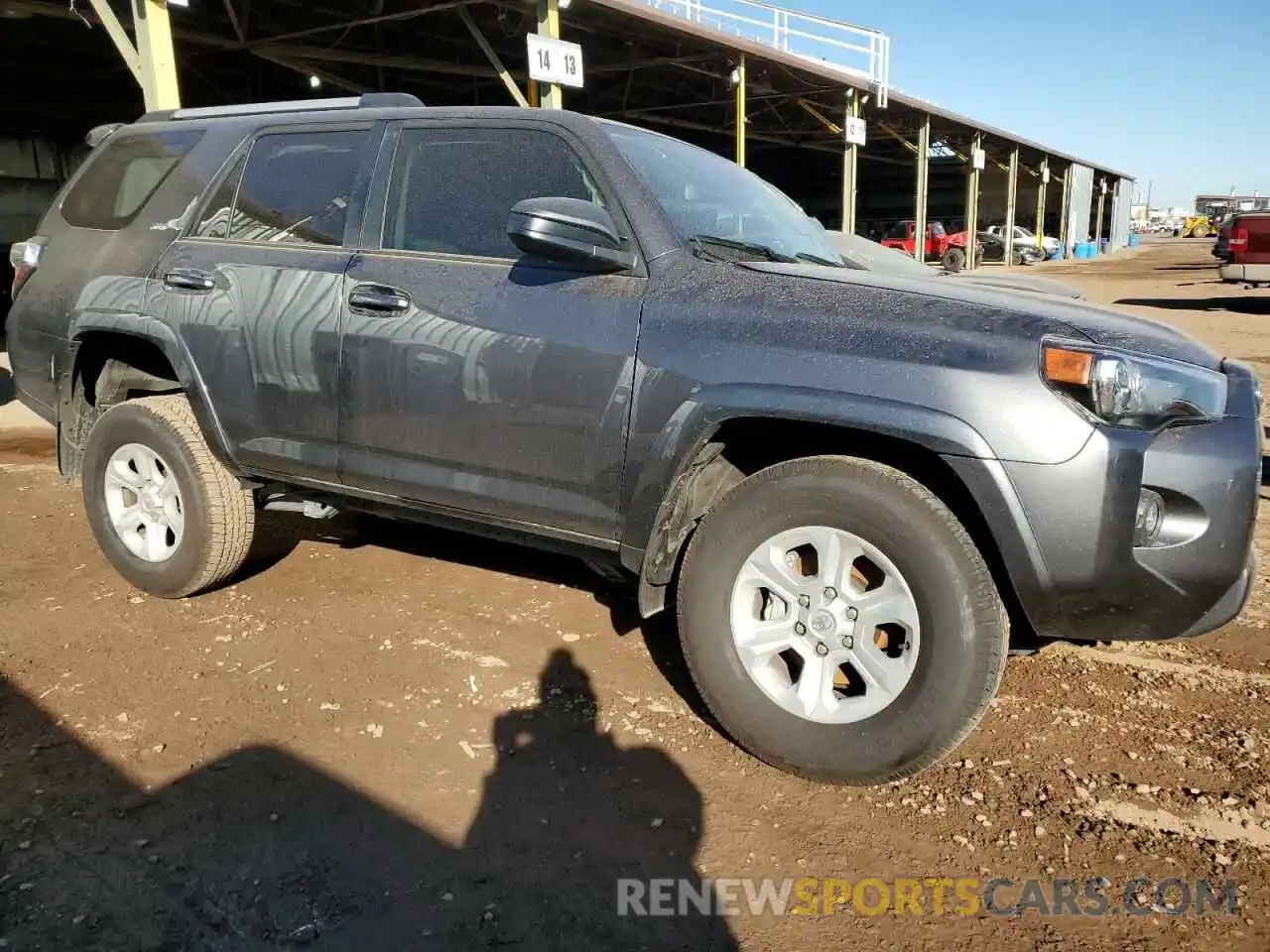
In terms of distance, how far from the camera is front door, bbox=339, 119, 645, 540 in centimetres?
280

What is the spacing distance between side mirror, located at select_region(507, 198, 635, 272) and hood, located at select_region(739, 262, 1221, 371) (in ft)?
1.35

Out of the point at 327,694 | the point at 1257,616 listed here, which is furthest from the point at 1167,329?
the point at 327,694

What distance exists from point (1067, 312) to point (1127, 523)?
63 cm

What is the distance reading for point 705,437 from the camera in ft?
8.55

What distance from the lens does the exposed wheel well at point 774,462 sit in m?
2.51

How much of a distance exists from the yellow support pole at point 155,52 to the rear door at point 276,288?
5896 mm

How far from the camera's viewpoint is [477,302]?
2.98m

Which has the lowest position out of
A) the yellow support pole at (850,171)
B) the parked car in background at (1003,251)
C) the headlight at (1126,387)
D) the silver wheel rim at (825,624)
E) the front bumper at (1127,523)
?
the silver wheel rim at (825,624)

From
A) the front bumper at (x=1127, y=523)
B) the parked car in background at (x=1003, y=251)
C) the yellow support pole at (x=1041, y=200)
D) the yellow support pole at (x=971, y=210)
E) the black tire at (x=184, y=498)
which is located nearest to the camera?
the front bumper at (x=1127, y=523)

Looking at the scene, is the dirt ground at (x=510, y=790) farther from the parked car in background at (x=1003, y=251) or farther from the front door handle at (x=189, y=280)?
the parked car in background at (x=1003, y=251)

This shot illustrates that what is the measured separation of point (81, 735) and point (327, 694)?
2.33 feet

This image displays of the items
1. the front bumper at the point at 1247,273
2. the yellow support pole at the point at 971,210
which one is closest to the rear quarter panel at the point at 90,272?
the front bumper at the point at 1247,273

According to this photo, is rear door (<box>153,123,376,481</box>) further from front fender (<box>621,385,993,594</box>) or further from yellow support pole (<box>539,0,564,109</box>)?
yellow support pole (<box>539,0,564,109</box>)

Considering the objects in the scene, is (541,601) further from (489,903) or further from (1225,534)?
(1225,534)
